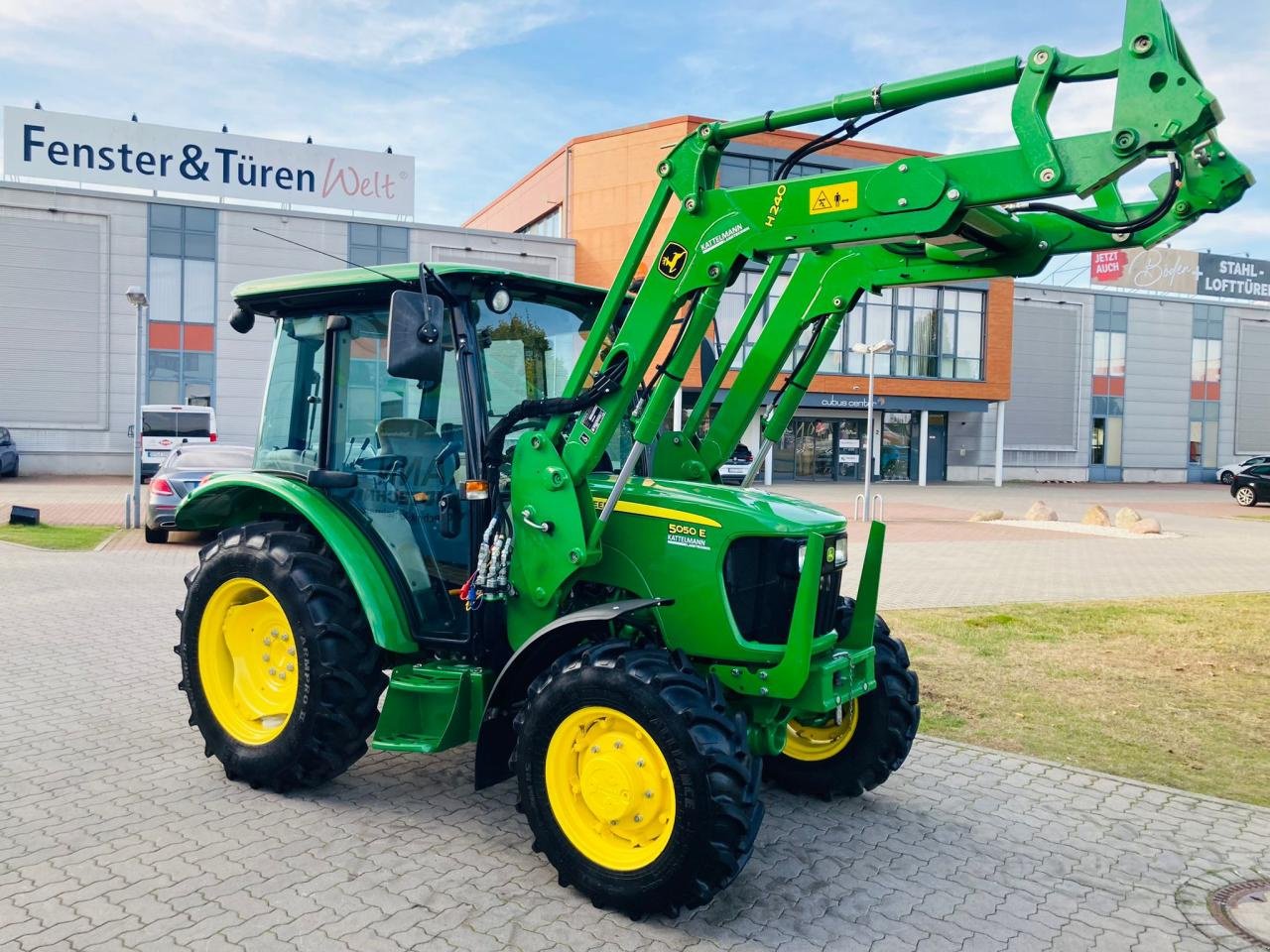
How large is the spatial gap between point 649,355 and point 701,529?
74 cm

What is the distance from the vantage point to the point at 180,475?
14.6 m

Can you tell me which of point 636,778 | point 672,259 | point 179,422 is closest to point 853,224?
point 672,259

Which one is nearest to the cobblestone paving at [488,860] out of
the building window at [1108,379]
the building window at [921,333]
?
the building window at [921,333]

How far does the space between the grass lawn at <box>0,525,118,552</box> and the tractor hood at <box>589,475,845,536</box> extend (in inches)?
475

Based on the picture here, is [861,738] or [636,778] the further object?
[861,738]

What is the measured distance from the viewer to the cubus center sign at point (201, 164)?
31.6 metres

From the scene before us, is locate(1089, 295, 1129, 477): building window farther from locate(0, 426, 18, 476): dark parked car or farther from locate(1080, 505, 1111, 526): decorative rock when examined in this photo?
locate(0, 426, 18, 476): dark parked car

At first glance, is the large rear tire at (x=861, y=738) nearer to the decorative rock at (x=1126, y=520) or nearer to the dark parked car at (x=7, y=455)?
the decorative rock at (x=1126, y=520)

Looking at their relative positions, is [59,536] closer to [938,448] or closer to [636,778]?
[636,778]

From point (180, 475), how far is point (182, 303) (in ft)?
64.1

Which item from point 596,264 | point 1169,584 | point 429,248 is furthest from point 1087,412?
point 1169,584

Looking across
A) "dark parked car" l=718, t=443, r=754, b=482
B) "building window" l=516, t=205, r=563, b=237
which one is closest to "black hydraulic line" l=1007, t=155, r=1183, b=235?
"dark parked car" l=718, t=443, r=754, b=482

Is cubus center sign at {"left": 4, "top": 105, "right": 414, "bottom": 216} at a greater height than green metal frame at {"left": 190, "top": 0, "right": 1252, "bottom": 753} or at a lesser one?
greater

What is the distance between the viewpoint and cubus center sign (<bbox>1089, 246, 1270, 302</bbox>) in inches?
1880
